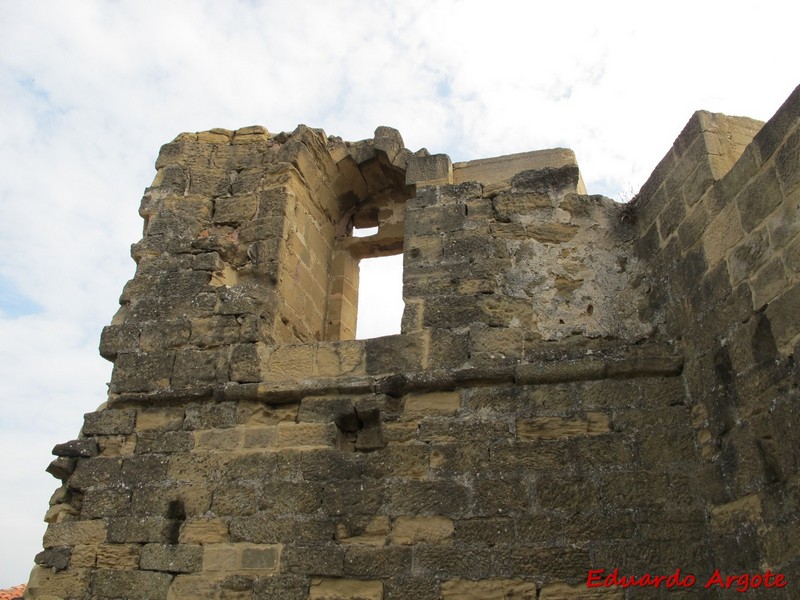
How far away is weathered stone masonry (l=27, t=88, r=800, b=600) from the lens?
355 cm

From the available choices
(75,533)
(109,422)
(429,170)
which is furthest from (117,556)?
(429,170)

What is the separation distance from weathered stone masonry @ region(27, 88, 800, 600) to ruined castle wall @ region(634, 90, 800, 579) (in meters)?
0.01

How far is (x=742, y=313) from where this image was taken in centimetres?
354

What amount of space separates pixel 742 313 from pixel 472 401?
4.68 feet

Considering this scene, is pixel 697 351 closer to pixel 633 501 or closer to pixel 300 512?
pixel 633 501

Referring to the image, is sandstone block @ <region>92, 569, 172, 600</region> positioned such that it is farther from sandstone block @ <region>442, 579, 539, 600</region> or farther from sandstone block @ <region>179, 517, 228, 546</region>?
sandstone block @ <region>442, 579, 539, 600</region>

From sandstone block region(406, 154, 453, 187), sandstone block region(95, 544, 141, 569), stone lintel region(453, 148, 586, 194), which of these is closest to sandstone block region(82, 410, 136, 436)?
sandstone block region(95, 544, 141, 569)

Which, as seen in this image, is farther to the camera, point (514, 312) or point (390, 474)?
point (514, 312)

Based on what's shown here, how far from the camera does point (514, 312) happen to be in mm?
4516

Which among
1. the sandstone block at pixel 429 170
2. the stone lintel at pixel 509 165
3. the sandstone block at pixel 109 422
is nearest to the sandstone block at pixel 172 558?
the sandstone block at pixel 109 422

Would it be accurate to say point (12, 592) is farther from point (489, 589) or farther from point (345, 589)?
point (489, 589)

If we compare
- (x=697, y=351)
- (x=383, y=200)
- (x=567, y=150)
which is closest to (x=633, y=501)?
(x=697, y=351)

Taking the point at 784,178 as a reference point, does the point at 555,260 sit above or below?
above

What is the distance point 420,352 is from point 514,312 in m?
0.61
